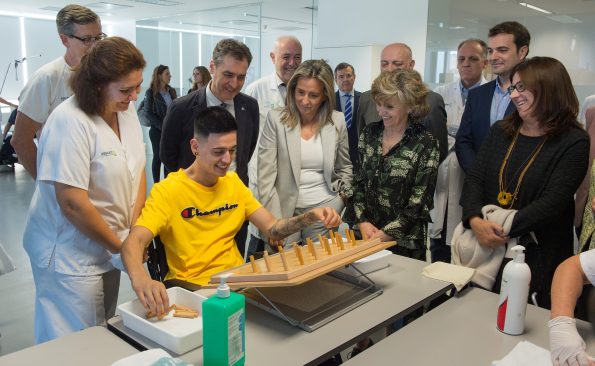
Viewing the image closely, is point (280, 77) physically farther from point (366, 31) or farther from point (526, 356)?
point (366, 31)

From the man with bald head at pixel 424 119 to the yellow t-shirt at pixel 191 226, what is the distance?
1.31 m

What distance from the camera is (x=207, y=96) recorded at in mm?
2555

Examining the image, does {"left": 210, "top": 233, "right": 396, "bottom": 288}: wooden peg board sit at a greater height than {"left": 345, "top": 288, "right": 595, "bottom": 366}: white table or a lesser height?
greater

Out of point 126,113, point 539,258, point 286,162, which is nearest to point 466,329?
point 539,258

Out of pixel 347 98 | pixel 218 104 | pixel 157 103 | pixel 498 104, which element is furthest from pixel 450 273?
pixel 157 103

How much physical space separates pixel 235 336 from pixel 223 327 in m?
0.04

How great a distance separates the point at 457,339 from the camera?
134 centimetres

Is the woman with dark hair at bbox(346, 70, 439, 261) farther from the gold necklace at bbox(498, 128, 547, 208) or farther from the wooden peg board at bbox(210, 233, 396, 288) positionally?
the wooden peg board at bbox(210, 233, 396, 288)

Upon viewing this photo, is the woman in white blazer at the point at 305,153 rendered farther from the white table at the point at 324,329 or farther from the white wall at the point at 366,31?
the white wall at the point at 366,31

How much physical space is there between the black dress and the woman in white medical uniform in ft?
4.68

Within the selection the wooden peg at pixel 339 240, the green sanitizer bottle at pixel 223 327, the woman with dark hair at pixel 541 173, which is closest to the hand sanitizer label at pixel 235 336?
the green sanitizer bottle at pixel 223 327

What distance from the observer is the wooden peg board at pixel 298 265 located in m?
1.27

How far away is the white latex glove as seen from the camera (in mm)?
1145

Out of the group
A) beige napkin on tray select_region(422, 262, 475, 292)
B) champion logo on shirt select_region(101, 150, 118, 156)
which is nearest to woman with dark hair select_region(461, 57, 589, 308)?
beige napkin on tray select_region(422, 262, 475, 292)
